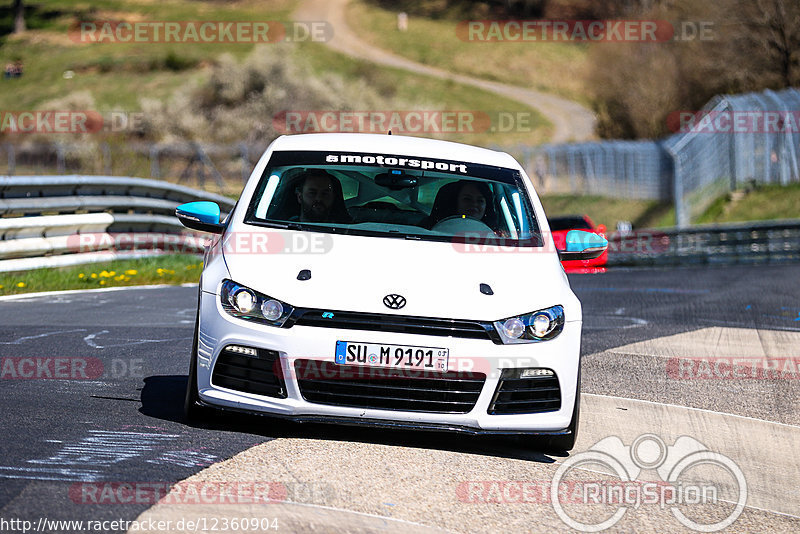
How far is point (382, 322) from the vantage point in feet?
17.9

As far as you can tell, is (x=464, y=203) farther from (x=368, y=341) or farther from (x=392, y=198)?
(x=368, y=341)

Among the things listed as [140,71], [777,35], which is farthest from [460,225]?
[140,71]

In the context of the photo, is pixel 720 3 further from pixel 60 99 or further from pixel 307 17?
pixel 307 17

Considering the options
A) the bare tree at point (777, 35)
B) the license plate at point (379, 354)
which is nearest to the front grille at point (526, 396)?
the license plate at point (379, 354)

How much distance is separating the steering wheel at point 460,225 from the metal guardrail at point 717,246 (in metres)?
18.8

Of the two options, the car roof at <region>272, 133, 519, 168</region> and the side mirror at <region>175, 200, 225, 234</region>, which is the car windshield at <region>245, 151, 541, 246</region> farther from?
the side mirror at <region>175, 200, 225, 234</region>

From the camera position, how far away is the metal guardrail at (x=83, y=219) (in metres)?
13.7

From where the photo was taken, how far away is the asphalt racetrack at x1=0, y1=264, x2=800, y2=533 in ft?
14.9

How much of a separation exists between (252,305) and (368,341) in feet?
1.91

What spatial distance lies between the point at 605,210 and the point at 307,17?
59.4 m

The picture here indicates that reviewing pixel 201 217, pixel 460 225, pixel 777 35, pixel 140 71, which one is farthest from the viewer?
pixel 140 71

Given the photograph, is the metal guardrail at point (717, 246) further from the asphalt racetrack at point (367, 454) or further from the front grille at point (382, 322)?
the front grille at point (382, 322)

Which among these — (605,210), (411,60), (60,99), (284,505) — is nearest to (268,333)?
(284,505)

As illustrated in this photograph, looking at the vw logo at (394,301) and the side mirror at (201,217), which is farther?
the side mirror at (201,217)
